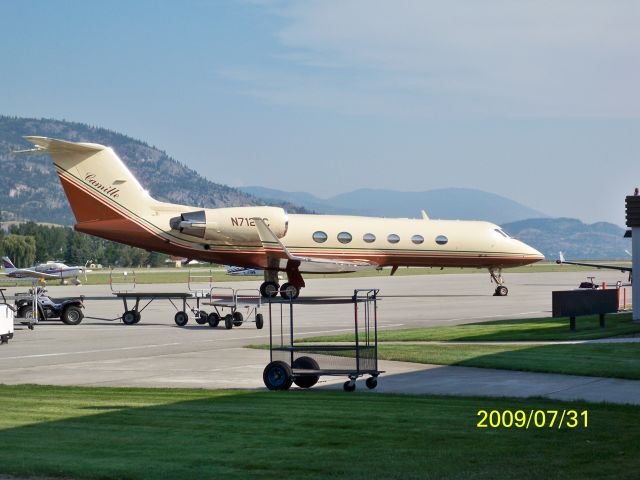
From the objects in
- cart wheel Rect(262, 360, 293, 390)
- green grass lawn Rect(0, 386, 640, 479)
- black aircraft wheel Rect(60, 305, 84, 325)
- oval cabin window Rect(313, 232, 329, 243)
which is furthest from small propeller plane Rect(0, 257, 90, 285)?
green grass lawn Rect(0, 386, 640, 479)

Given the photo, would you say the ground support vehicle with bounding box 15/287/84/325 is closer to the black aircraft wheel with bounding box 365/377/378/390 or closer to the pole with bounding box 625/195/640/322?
the pole with bounding box 625/195/640/322

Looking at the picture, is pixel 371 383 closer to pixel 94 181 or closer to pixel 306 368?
pixel 306 368

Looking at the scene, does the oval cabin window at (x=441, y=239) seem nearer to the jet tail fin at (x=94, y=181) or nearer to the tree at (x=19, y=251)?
the jet tail fin at (x=94, y=181)

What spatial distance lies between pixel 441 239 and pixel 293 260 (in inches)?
330

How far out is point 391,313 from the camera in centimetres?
4056

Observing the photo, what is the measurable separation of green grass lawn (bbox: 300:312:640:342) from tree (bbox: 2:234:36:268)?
460 ft

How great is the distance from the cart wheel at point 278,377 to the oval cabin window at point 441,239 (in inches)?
1363

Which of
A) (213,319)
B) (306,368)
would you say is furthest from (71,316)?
(306,368)

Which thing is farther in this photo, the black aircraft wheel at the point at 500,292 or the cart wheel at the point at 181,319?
the black aircraft wheel at the point at 500,292

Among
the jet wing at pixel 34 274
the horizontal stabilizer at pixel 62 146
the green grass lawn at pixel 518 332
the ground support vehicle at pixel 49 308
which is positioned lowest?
the green grass lawn at pixel 518 332

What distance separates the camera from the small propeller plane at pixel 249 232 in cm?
4594

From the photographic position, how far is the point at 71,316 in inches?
1457

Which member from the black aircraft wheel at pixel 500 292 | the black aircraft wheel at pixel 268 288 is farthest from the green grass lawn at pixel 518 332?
the black aircraft wheel at pixel 500 292

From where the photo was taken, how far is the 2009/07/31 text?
13.4 meters
